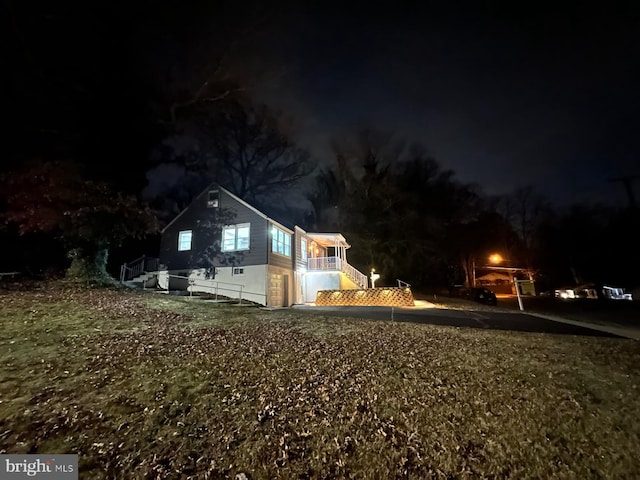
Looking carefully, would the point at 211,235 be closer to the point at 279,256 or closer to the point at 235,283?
the point at 235,283

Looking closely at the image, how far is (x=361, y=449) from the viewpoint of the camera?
3.70 m

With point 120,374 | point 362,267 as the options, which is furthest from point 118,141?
point 362,267

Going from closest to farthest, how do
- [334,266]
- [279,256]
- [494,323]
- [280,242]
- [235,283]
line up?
[494,323] < [235,283] < [279,256] < [280,242] < [334,266]

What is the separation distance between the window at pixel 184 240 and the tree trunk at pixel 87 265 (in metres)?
4.54

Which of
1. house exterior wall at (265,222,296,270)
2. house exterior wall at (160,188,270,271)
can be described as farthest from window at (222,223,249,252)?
house exterior wall at (265,222,296,270)

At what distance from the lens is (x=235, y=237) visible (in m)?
18.6

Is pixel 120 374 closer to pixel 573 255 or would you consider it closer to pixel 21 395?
pixel 21 395

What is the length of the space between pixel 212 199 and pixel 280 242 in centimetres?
524

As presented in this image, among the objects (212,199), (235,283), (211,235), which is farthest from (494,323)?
(212,199)

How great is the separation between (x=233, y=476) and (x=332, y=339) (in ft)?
16.9

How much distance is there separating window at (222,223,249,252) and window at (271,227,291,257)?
62.0 inches

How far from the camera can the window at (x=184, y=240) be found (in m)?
19.3

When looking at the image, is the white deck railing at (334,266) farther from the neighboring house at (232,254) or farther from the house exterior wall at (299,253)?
the house exterior wall at (299,253)

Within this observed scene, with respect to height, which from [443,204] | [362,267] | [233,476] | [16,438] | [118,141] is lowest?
[233,476]
